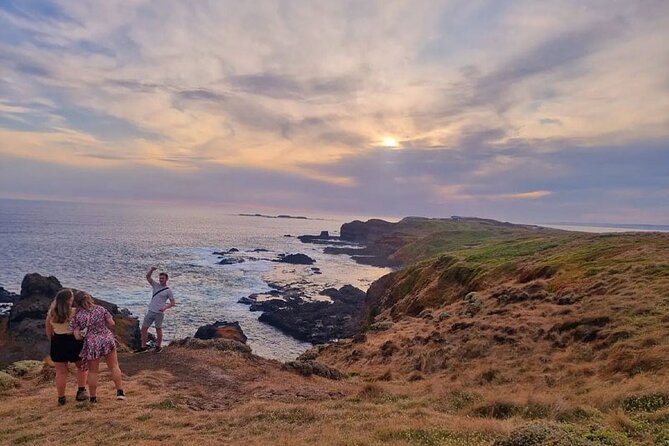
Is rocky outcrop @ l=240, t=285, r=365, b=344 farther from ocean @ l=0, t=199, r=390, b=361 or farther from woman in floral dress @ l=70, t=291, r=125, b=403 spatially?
woman in floral dress @ l=70, t=291, r=125, b=403

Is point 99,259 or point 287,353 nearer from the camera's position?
Result: point 287,353

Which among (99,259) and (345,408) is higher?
(345,408)

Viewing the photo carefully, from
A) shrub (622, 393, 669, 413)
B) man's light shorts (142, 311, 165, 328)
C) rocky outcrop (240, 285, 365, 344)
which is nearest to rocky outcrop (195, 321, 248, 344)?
rocky outcrop (240, 285, 365, 344)

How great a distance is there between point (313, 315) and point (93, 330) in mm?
46592

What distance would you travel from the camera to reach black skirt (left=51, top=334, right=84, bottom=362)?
35.2 feet

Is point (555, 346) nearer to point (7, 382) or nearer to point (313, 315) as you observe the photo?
point (7, 382)

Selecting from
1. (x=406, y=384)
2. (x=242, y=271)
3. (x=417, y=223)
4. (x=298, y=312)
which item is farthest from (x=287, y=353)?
(x=417, y=223)

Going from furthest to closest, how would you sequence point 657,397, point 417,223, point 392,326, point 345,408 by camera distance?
point 417,223
point 392,326
point 345,408
point 657,397

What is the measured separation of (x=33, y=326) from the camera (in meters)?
39.6

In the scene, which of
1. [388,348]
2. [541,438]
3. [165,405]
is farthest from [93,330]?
[388,348]

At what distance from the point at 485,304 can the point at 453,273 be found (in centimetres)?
1439

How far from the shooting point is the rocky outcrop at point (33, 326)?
37.4m

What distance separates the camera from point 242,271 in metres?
94.7

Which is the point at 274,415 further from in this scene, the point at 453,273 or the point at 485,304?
the point at 453,273
